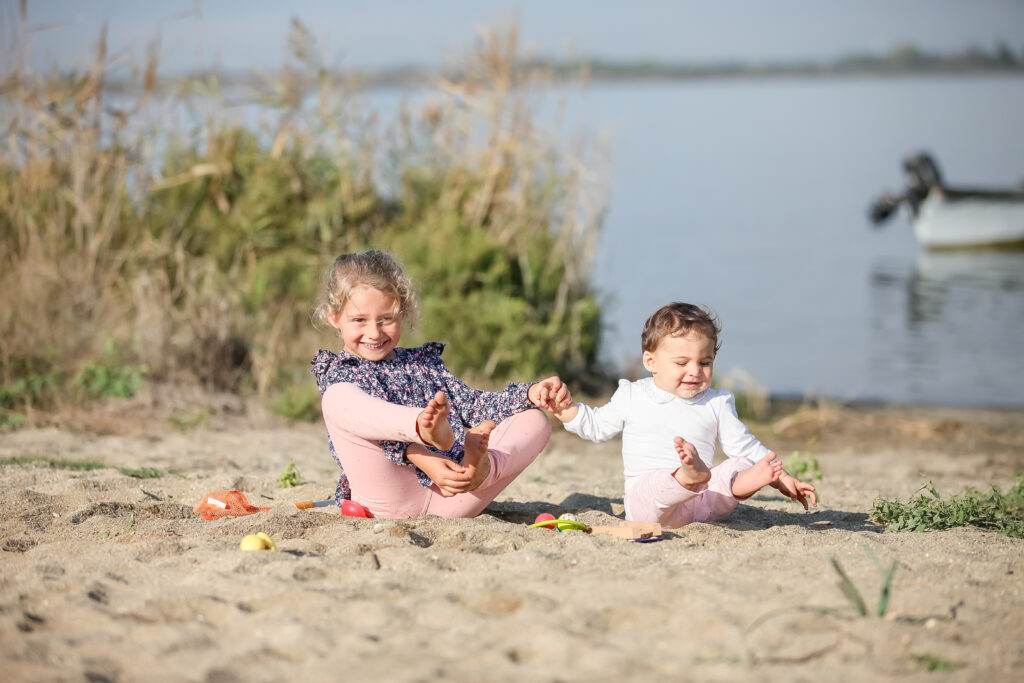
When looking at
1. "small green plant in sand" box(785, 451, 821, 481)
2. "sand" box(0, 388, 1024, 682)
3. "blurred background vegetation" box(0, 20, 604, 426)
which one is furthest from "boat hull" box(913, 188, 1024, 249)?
"sand" box(0, 388, 1024, 682)

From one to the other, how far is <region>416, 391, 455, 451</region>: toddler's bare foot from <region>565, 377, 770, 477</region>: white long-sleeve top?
0.54 m

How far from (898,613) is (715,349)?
4.21ft

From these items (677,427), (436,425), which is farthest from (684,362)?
(436,425)

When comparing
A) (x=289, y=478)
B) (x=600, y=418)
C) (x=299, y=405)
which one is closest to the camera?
(x=600, y=418)

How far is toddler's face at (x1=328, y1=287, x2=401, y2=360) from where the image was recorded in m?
4.01

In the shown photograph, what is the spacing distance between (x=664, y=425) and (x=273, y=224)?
19.0 feet

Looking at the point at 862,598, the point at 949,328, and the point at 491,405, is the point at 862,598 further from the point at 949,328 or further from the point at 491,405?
the point at 949,328

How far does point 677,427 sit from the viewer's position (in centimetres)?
397

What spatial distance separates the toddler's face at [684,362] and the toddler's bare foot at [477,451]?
0.64 meters

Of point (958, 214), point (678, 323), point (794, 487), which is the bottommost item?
point (794, 487)

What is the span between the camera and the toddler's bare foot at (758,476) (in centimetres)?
367

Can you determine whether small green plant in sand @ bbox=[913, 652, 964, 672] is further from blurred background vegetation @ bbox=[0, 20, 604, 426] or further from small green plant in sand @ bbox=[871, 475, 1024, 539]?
blurred background vegetation @ bbox=[0, 20, 604, 426]

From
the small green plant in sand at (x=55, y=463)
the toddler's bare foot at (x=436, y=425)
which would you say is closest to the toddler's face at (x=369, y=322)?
the toddler's bare foot at (x=436, y=425)

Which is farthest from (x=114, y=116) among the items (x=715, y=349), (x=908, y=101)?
(x=908, y=101)
